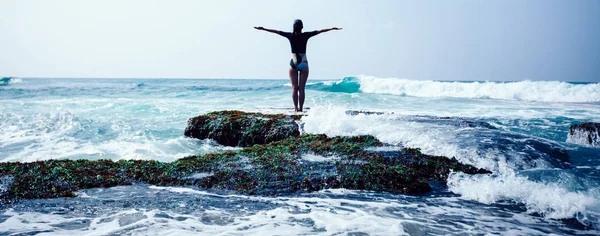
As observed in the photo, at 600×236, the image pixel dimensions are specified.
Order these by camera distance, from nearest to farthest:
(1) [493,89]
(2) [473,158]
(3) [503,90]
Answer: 1. (2) [473,158]
2. (3) [503,90]
3. (1) [493,89]

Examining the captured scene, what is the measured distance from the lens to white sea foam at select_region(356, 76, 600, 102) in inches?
1004

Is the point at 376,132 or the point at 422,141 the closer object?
the point at 422,141

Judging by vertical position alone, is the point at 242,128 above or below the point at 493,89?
below

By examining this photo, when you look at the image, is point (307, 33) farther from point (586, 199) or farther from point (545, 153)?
point (586, 199)

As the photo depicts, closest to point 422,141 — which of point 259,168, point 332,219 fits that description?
point 259,168

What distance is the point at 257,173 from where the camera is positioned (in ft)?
13.5

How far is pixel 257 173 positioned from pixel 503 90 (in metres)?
29.0

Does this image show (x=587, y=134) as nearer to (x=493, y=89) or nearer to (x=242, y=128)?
(x=242, y=128)

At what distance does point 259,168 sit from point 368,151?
62.3 inches

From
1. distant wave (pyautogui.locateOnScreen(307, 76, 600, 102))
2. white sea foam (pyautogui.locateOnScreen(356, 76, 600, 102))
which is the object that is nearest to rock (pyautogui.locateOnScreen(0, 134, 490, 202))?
distant wave (pyautogui.locateOnScreen(307, 76, 600, 102))

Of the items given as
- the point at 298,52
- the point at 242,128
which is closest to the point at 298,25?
the point at 298,52

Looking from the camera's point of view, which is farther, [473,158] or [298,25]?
[298,25]

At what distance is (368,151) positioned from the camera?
4.96 m

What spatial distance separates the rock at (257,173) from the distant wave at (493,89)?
26141 millimetres
